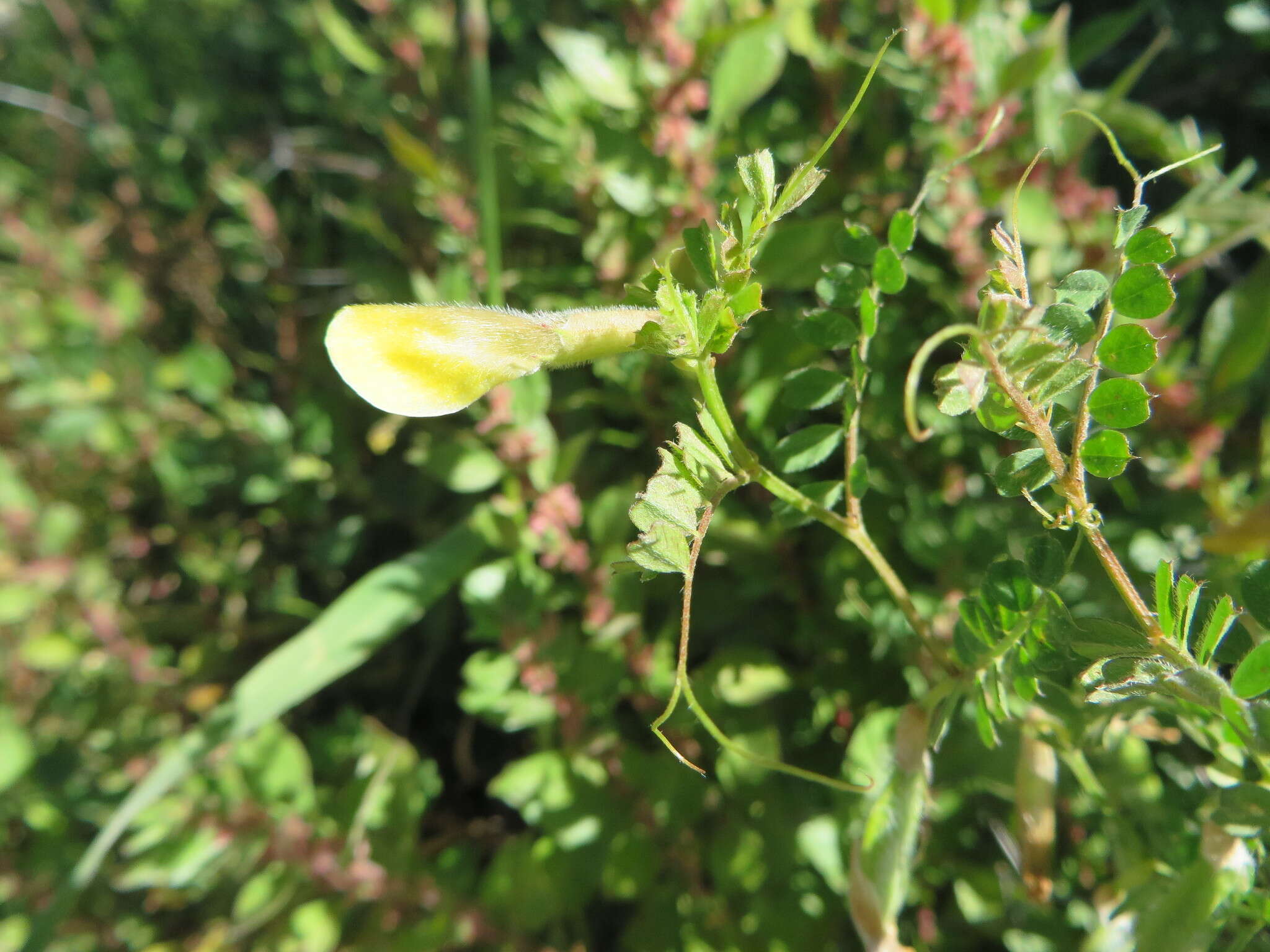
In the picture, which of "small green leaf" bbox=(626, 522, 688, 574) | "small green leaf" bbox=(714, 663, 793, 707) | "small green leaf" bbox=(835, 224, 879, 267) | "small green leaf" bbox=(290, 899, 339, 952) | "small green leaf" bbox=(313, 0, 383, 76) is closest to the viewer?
"small green leaf" bbox=(626, 522, 688, 574)

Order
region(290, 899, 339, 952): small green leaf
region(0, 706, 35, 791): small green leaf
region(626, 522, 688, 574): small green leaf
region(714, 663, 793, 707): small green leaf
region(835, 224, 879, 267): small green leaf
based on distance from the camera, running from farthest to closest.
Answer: region(0, 706, 35, 791): small green leaf → region(290, 899, 339, 952): small green leaf → region(714, 663, 793, 707): small green leaf → region(835, 224, 879, 267): small green leaf → region(626, 522, 688, 574): small green leaf

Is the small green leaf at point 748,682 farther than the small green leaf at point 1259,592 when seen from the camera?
Yes

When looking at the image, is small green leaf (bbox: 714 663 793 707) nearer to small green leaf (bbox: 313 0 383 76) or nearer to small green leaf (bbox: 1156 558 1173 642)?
small green leaf (bbox: 1156 558 1173 642)

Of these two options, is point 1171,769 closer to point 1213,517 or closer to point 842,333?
point 1213,517

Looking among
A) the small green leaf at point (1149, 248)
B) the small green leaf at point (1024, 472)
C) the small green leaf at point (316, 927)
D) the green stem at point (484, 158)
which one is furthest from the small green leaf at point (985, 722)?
the small green leaf at point (316, 927)

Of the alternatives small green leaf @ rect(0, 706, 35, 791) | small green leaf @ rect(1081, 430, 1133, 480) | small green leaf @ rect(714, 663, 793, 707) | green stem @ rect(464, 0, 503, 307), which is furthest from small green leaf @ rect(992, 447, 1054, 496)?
small green leaf @ rect(0, 706, 35, 791)

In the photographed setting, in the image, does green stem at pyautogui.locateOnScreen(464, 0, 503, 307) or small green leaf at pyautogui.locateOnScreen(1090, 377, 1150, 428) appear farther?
green stem at pyautogui.locateOnScreen(464, 0, 503, 307)

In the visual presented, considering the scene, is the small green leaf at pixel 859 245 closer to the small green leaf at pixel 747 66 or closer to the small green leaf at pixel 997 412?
the small green leaf at pixel 997 412

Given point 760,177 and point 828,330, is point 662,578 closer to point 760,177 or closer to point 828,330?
point 828,330
